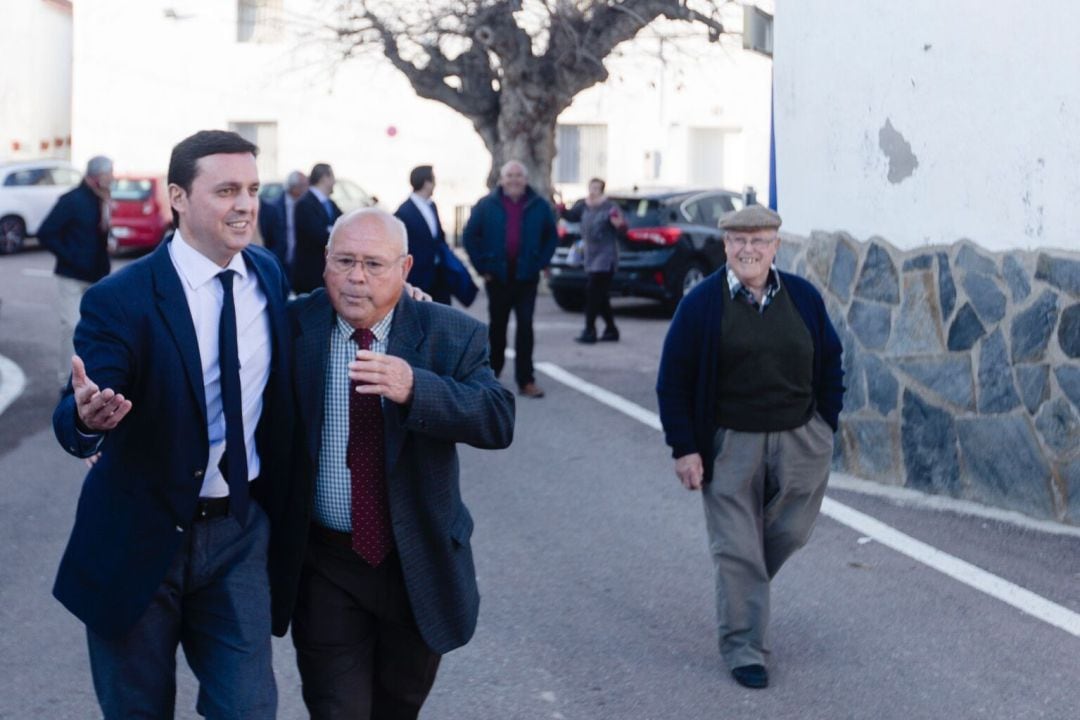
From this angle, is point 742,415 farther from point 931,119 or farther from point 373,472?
point 931,119

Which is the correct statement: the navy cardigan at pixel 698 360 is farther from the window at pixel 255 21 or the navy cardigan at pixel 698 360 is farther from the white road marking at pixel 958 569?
the window at pixel 255 21

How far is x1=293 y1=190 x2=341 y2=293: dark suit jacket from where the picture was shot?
12922 millimetres

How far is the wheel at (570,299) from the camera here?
19.2m

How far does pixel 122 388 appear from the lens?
3.62 meters

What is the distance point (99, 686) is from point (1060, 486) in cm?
566

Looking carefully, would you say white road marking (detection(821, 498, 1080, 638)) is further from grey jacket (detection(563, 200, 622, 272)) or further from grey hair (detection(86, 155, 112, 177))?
grey jacket (detection(563, 200, 622, 272))

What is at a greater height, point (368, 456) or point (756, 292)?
point (756, 292)

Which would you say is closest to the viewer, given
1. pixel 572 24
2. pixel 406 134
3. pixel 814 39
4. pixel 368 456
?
pixel 368 456

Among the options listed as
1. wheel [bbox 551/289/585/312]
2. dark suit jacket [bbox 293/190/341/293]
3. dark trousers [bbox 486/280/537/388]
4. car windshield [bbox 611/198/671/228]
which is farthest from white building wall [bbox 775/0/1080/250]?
wheel [bbox 551/289/585/312]

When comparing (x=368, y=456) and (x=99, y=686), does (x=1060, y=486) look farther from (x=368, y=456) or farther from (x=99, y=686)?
(x=99, y=686)

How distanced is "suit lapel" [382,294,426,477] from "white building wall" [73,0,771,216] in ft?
92.0

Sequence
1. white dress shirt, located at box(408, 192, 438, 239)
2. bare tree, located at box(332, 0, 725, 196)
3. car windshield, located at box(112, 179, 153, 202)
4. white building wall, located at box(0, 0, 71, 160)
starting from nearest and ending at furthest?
white dress shirt, located at box(408, 192, 438, 239)
bare tree, located at box(332, 0, 725, 196)
car windshield, located at box(112, 179, 153, 202)
white building wall, located at box(0, 0, 71, 160)

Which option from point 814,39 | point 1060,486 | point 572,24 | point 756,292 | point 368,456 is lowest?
point 1060,486

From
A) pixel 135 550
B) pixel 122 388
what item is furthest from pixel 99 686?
pixel 122 388
